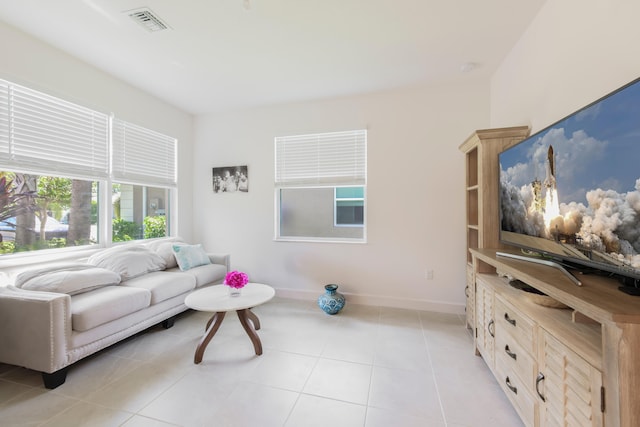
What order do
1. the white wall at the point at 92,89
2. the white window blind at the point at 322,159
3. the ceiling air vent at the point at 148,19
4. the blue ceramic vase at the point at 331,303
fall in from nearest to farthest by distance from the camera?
the ceiling air vent at the point at 148,19 → the white wall at the point at 92,89 → the blue ceramic vase at the point at 331,303 → the white window blind at the point at 322,159

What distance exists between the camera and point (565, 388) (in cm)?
102

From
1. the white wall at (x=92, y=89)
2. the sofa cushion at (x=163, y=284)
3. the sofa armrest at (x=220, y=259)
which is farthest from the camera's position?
the sofa armrest at (x=220, y=259)

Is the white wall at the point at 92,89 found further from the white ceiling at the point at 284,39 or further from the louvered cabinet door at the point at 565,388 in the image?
the louvered cabinet door at the point at 565,388

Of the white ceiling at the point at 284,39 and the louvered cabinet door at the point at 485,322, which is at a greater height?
the white ceiling at the point at 284,39

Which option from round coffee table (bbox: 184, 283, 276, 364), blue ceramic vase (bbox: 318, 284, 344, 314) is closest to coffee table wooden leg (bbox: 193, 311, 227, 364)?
round coffee table (bbox: 184, 283, 276, 364)

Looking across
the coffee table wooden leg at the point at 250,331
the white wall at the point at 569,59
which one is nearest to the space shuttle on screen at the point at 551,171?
the white wall at the point at 569,59

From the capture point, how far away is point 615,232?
0.99 meters

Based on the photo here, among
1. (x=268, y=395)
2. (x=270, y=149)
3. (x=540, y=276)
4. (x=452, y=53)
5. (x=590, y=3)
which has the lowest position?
(x=268, y=395)

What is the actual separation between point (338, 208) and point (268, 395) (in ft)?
7.74

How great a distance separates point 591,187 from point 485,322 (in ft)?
3.95

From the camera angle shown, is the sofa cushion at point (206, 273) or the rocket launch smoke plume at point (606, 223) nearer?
the rocket launch smoke plume at point (606, 223)

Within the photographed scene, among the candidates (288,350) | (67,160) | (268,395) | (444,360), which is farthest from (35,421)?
(444,360)

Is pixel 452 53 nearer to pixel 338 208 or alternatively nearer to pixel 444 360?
pixel 338 208

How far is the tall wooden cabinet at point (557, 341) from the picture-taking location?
77cm
